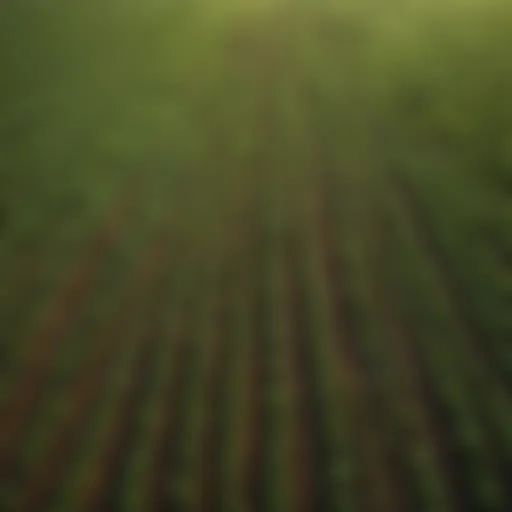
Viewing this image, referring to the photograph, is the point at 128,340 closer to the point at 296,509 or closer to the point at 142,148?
the point at 296,509

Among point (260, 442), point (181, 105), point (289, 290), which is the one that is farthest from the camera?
point (181, 105)

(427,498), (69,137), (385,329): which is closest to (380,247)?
(385,329)

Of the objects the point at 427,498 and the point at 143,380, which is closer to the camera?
the point at 427,498

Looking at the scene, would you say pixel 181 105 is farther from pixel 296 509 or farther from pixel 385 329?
pixel 296 509

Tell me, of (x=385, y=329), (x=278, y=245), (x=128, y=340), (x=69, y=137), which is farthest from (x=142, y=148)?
(x=385, y=329)

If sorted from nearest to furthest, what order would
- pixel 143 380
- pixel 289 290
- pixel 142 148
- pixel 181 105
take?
pixel 143 380 < pixel 289 290 < pixel 142 148 < pixel 181 105

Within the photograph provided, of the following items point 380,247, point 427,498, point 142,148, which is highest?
point 142,148

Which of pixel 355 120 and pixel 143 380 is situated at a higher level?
pixel 355 120
